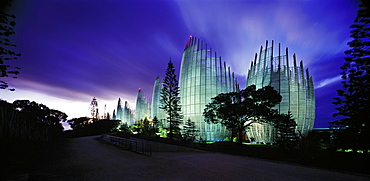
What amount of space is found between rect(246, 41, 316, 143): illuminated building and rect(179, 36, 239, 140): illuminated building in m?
8.55

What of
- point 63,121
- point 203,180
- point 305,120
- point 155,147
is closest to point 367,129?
point 203,180

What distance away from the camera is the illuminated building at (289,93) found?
28.0m

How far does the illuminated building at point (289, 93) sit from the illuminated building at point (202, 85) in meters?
8.55

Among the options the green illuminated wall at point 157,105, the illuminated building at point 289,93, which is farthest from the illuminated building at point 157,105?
the illuminated building at point 289,93

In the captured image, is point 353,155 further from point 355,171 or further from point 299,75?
point 299,75

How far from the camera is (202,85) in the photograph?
116 feet

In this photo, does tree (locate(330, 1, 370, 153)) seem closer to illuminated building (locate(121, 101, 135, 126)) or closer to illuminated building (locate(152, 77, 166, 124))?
illuminated building (locate(152, 77, 166, 124))

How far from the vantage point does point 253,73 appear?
108ft

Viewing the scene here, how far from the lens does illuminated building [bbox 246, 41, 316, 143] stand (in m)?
28.0

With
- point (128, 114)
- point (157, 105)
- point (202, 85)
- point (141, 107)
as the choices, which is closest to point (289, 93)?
point (202, 85)

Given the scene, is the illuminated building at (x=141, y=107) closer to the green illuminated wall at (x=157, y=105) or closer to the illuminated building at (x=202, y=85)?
the green illuminated wall at (x=157, y=105)

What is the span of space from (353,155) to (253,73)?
26.1 metres

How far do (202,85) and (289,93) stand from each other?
675 inches

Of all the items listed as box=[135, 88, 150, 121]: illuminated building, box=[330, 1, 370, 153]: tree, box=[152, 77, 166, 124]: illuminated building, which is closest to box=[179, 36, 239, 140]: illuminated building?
box=[152, 77, 166, 124]: illuminated building
